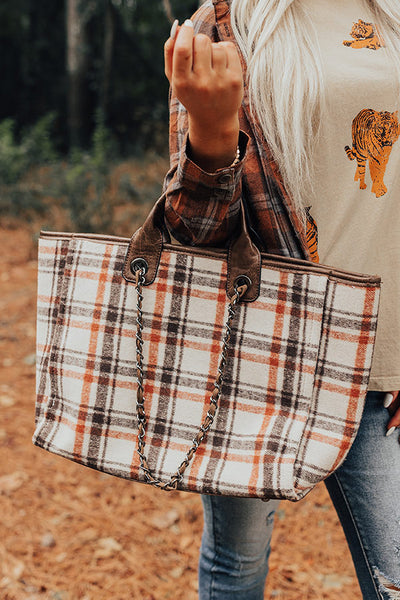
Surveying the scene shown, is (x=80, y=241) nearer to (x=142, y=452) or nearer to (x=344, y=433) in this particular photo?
(x=142, y=452)

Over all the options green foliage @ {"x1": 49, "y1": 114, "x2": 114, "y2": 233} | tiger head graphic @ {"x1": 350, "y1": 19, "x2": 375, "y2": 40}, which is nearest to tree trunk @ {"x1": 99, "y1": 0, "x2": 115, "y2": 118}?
green foliage @ {"x1": 49, "y1": 114, "x2": 114, "y2": 233}

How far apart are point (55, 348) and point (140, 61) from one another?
11.7 metres

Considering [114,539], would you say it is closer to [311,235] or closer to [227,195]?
[311,235]

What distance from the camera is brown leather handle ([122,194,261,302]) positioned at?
1.05 m

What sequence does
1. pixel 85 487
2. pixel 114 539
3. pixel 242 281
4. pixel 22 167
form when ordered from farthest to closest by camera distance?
pixel 22 167 < pixel 85 487 < pixel 114 539 < pixel 242 281

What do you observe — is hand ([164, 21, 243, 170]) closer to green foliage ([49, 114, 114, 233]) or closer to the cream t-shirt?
the cream t-shirt

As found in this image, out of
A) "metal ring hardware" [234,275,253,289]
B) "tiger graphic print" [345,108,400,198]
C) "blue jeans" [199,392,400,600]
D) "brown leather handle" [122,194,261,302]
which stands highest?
"tiger graphic print" [345,108,400,198]

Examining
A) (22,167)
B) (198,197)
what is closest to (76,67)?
(22,167)

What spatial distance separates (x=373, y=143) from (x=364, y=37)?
0.80 ft

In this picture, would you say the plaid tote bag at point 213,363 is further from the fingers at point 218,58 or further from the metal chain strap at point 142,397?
the fingers at point 218,58

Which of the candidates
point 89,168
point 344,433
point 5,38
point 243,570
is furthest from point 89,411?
point 5,38

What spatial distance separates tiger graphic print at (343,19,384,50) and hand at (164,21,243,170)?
1.51 feet

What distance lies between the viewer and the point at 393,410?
123 cm

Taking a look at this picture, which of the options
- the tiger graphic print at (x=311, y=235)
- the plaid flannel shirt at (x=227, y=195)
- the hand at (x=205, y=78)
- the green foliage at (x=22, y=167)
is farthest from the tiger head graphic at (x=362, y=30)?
the green foliage at (x=22, y=167)
